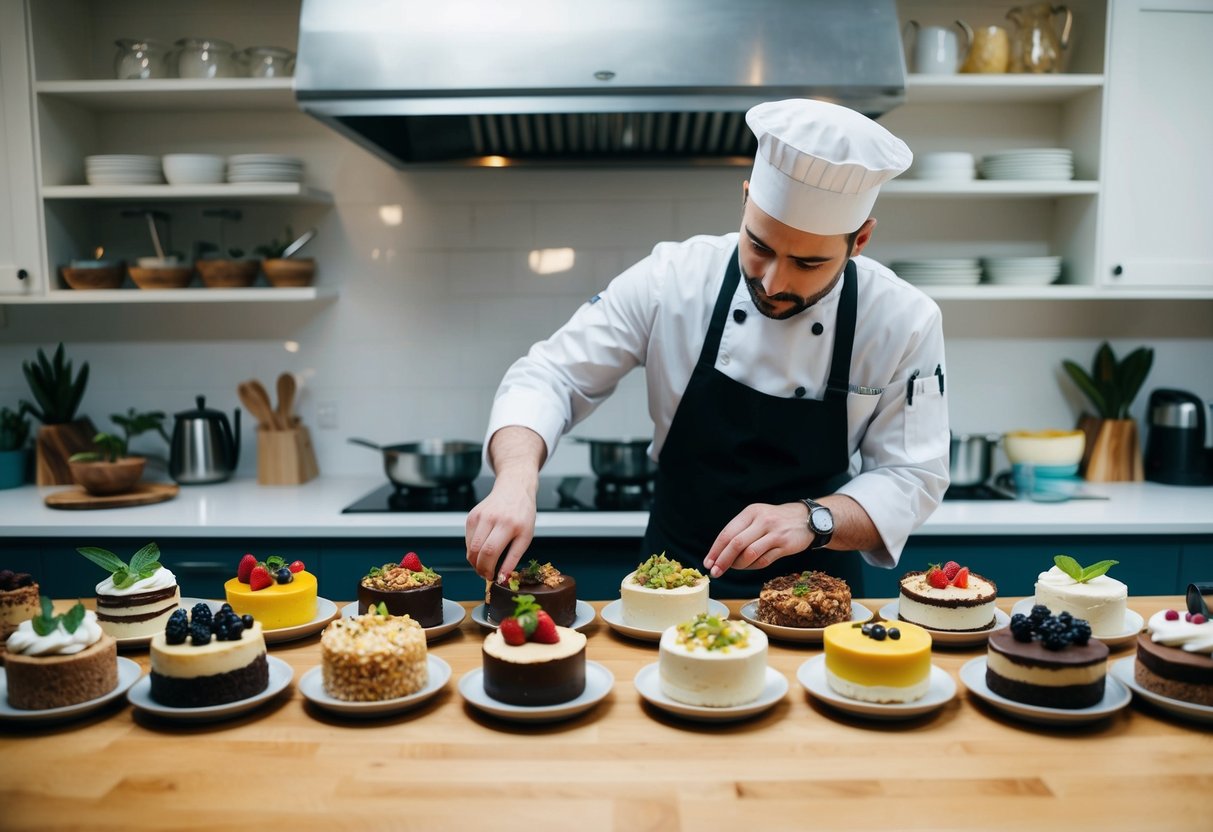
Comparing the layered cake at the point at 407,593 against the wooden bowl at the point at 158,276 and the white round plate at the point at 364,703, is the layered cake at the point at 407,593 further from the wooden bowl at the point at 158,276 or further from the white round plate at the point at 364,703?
the wooden bowl at the point at 158,276

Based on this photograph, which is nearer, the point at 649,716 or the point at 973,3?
the point at 649,716

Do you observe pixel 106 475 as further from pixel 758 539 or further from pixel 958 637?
pixel 958 637

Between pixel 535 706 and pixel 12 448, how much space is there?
275 cm

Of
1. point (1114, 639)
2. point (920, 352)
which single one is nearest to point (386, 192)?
point (920, 352)

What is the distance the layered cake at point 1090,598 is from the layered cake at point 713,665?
0.58 metres

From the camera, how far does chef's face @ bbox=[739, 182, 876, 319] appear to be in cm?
180

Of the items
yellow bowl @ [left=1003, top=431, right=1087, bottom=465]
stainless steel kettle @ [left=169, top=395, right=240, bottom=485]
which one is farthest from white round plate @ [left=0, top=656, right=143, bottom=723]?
yellow bowl @ [left=1003, top=431, right=1087, bottom=465]

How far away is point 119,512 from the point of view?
2.94 meters

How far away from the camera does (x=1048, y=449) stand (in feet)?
10.5

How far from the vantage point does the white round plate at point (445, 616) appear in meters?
1.70

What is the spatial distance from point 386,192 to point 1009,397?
91.8 inches

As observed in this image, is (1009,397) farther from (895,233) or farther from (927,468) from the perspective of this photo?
(927,468)

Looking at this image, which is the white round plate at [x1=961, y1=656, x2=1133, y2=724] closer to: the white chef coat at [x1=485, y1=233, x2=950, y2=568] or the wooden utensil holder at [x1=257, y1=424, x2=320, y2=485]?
the white chef coat at [x1=485, y1=233, x2=950, y2=568]

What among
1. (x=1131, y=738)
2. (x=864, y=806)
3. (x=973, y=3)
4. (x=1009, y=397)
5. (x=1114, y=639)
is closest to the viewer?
(x=864, y=806)
